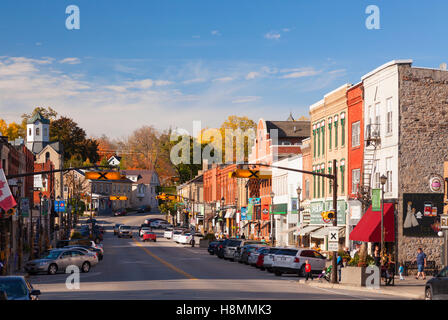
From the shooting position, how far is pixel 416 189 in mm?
46031

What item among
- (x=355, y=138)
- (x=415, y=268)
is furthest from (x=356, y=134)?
(x=415, y=268)

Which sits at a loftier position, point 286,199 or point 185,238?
point 286,199

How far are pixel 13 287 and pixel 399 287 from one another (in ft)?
71.1

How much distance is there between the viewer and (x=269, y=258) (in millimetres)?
47688

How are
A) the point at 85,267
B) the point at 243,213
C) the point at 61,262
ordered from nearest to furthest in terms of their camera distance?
the point at 61,262 < the point at 85,267 < the point at 243,213

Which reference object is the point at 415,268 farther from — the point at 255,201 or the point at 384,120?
the point at 255,201

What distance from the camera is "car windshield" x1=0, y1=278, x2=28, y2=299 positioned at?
19.9m

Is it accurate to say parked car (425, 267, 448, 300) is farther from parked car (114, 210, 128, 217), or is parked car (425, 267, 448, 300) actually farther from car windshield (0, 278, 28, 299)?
parked car (114, 210, 128, 217)

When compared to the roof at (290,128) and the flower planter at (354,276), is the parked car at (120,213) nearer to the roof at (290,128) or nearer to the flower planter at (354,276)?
the roof at (290,128)

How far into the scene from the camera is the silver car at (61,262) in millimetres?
44875

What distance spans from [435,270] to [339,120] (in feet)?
53.5

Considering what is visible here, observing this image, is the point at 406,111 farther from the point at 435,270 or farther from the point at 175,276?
the point at 175,276

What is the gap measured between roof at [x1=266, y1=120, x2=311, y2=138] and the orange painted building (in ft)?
127
